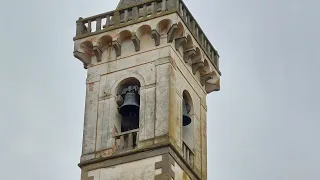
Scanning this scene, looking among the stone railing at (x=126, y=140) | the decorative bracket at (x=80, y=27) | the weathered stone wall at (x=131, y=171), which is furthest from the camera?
the decorative bracket at (x=80, y=27)

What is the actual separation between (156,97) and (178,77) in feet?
4.64

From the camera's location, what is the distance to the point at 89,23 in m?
33.8

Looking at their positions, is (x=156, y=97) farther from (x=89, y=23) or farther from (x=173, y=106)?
(x=89, y=23)

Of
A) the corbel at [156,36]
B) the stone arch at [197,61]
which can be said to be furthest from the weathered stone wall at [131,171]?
the stone arch at [197,61]

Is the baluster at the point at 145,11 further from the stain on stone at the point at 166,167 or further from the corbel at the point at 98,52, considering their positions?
the stain on stone at the point at 166,167

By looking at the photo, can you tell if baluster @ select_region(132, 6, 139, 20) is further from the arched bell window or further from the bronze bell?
the bronze bell

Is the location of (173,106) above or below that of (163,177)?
above

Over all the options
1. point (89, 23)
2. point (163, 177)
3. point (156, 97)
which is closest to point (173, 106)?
point (156, 97)

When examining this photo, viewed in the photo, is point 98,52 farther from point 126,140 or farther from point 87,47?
point 126,140

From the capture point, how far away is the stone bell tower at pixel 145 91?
29984mm

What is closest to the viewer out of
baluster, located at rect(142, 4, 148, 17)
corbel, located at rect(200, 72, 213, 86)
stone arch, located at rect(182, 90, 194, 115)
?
stone arch, located at rect(182, 90, 194, 115)

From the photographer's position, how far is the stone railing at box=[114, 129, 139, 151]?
99.8ft

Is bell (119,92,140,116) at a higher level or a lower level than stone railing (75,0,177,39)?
lower

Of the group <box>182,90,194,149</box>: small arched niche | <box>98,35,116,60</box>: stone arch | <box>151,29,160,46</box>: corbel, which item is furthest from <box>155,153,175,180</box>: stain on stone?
<box>98,35,116,60</box>: stone arch
